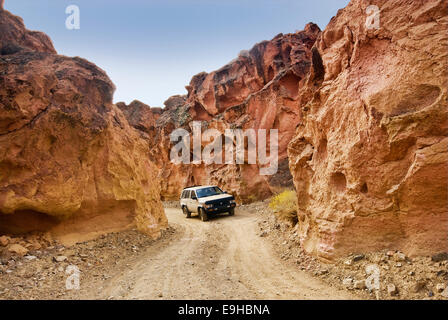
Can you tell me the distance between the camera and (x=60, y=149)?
6.61 m

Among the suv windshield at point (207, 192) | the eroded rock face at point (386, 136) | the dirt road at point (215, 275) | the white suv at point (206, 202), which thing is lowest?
the dirt road at point (215, 275)

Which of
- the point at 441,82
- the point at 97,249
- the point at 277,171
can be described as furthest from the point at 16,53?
the point at 277,171

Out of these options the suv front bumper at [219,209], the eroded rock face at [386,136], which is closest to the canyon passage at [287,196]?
the eroded rock face at [386,136]

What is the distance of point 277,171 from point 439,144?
14.0m

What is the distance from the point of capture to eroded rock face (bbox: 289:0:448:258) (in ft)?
13.0

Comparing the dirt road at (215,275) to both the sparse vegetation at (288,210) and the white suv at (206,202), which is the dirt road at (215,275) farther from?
the white suv at (206,202)

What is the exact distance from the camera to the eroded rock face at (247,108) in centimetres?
1927

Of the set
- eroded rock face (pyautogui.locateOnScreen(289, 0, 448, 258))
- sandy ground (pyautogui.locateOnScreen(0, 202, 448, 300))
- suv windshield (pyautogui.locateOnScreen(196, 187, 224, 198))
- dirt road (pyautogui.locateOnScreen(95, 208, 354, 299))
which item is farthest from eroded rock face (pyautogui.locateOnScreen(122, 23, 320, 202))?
sandy ground (pyautogui.locateOnScreen(0, 202, 448, 300))

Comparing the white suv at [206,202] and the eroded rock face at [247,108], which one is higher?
the eroded rock face at [247,108]

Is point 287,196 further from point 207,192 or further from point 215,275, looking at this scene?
point 207,192

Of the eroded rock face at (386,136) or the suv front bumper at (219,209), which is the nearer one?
the eroded rock face at (386,136)

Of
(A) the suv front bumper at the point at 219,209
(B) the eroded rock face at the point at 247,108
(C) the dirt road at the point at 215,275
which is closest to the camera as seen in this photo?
(C) the dirt road at the point at 215,275

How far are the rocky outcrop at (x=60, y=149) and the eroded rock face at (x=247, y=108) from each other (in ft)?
31.1

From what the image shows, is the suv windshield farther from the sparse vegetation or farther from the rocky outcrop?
the sparse vegetation
